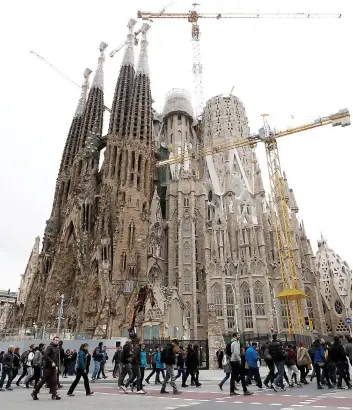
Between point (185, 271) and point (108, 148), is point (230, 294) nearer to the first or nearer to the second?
point (185, 271)

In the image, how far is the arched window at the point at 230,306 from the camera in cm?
4606

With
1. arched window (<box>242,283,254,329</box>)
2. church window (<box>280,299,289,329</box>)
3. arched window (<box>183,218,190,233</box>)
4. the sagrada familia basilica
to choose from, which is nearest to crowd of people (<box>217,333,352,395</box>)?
the sagrada familia basilica

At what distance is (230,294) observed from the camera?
156ft

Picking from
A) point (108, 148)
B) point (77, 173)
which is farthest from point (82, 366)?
point (77, 173)

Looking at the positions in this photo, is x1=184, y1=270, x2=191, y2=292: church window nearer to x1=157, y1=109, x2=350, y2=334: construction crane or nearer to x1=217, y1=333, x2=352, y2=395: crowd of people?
x1=157, y1=109, x2=350, y2=334: construction crane

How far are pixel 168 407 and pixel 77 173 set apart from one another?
51.6m

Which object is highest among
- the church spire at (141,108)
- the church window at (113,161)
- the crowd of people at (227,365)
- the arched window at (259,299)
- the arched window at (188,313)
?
the church spire at (141,108)

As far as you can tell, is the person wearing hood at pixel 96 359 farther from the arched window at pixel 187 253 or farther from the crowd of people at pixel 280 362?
the arched window at pixel 187 253

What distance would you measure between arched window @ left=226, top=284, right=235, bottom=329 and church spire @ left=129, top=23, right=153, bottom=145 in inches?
981

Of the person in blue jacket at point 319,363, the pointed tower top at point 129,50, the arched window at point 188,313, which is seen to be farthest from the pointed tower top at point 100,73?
the person in blue jacket at point 319,363

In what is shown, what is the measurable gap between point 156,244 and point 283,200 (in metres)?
19.5

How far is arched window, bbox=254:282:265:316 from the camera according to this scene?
1818 inches

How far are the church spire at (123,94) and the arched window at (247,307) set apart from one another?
2905 cm

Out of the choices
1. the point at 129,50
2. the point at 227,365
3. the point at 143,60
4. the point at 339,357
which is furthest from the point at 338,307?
the point at 129,50
